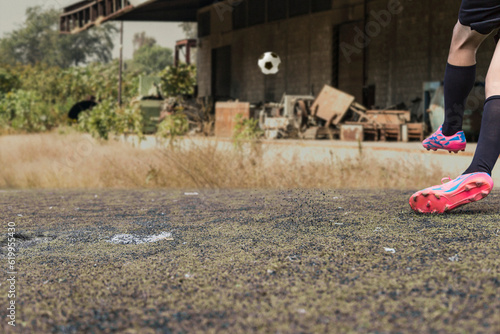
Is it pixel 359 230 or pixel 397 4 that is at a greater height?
pixel 397 4

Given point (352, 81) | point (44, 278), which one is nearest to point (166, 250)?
point (44, 278)

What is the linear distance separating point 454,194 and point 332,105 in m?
11.4

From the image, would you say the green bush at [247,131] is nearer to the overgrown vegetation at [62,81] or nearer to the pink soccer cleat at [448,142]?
the overgrown vegetation at [62,81]

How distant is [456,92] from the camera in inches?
124

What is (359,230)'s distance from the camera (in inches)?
103

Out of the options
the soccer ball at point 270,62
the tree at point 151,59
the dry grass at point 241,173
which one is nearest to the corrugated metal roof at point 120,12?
the soccer ball at point 270,62

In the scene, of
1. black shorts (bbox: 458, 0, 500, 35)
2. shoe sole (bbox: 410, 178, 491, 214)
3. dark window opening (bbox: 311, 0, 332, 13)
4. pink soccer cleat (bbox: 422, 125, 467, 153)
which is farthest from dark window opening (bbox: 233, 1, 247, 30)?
shoe sole (bbox: 410, 178, 491, 214)

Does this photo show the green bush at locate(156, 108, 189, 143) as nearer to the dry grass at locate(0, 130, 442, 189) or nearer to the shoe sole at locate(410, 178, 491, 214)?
the dry grass at locate(0, 130, 442, 189)

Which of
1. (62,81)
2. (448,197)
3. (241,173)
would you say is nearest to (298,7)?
(241,173)

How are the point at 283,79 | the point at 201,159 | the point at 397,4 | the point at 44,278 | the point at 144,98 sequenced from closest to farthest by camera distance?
the point at 44,278 < the point at 201,159 < the point at 397,4 < the point at 283,79 < the point at 144,98

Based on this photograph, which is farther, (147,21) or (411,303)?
(147,21)

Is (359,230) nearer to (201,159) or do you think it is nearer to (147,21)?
(201,159)

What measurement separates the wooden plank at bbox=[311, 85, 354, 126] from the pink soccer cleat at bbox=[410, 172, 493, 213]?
36.1 ft

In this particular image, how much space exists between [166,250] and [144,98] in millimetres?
21464
